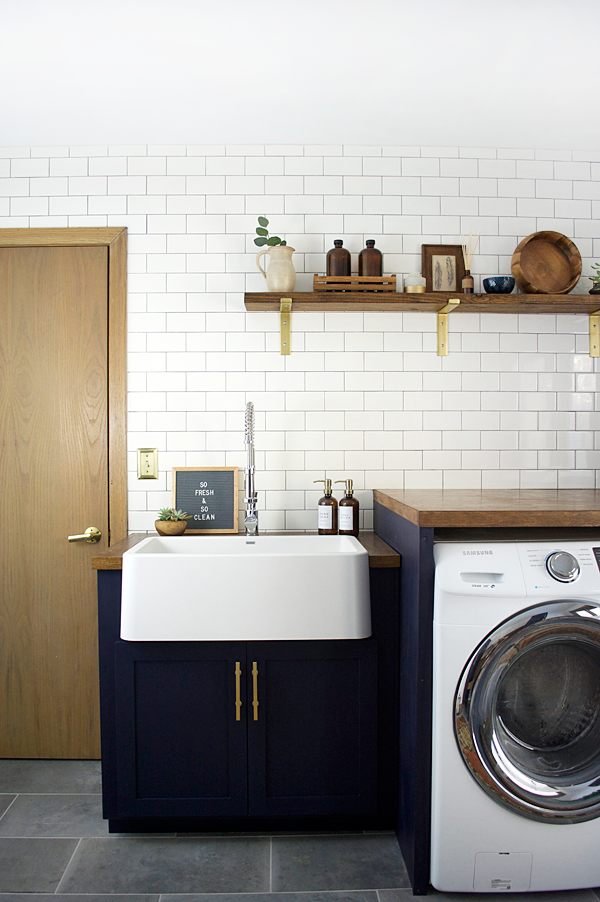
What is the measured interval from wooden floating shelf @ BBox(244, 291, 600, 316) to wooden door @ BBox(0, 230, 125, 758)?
771mm

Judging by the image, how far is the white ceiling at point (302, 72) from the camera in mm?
1648

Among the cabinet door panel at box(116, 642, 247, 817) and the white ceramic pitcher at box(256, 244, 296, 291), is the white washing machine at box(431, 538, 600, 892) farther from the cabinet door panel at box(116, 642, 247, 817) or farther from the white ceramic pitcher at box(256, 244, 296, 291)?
the white ceramic pitcher at box(256, 244, 296, 291)

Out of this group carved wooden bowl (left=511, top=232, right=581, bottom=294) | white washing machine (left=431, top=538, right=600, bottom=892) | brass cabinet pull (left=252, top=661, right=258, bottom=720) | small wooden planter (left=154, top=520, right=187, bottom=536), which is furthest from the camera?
carved wooden bowl (left=511, top=232, right=581, bottom=294)

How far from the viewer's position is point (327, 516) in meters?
2.15

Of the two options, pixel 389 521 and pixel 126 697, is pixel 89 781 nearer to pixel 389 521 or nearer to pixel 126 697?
pixel 126 697

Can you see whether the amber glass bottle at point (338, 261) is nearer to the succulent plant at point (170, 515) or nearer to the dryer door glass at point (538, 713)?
the succulent plant at point (170, 515)

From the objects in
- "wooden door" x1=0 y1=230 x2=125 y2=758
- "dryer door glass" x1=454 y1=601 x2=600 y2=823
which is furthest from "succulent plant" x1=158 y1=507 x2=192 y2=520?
"dryer door glass" x1=454 y1=601 x2=600 y2=823

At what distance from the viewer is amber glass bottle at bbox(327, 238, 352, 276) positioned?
2207 millimetres

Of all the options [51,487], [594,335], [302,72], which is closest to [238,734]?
[51,487]

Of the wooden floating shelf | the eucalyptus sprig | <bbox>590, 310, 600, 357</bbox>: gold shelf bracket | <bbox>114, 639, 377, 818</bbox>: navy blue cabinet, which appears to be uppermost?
the eucalyptus sprig

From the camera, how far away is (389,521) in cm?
200

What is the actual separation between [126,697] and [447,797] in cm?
104

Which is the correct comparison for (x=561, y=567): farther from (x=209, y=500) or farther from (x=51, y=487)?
(x=51, y=487)

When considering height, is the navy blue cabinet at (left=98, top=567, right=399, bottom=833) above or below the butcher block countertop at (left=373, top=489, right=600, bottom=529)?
below
